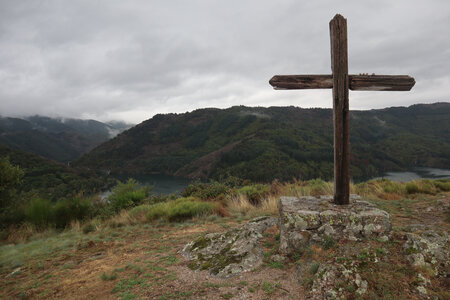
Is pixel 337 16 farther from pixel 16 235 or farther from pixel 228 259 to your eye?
pixel 16 235

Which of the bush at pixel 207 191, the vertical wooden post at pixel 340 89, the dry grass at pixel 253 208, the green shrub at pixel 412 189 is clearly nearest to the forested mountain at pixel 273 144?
the green shrub at pixel 412 189

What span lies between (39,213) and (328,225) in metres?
8.25

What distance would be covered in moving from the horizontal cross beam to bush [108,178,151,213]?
7.99m

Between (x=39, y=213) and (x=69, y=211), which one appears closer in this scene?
(x=39, y=213)

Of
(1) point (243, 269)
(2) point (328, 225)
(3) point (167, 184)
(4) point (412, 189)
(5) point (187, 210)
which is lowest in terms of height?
(3) point (167, 184)

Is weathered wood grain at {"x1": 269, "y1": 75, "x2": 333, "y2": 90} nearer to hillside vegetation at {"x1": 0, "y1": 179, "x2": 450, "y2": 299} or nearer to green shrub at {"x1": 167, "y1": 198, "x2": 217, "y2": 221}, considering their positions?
hillside vegetation at {"x1": 0, "y1": 179, "x2": 450, "y2": 299}

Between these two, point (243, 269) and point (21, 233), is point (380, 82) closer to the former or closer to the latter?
point (243, 269)

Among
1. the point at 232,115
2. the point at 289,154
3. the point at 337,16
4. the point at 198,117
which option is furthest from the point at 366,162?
the point at 198,117

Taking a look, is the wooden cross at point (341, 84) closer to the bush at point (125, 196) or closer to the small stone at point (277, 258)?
the small stone at point (277, 258)

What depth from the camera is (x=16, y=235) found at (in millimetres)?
6105

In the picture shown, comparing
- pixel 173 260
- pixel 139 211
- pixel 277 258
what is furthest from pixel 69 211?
pixel 277 258

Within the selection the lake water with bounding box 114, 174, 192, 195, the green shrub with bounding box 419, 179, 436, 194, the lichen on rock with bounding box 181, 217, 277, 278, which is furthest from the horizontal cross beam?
the lake water with bounding box 114, 174, 192, 195

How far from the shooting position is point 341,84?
3.66 metres

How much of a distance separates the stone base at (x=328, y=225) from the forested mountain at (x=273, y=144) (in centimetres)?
2752
